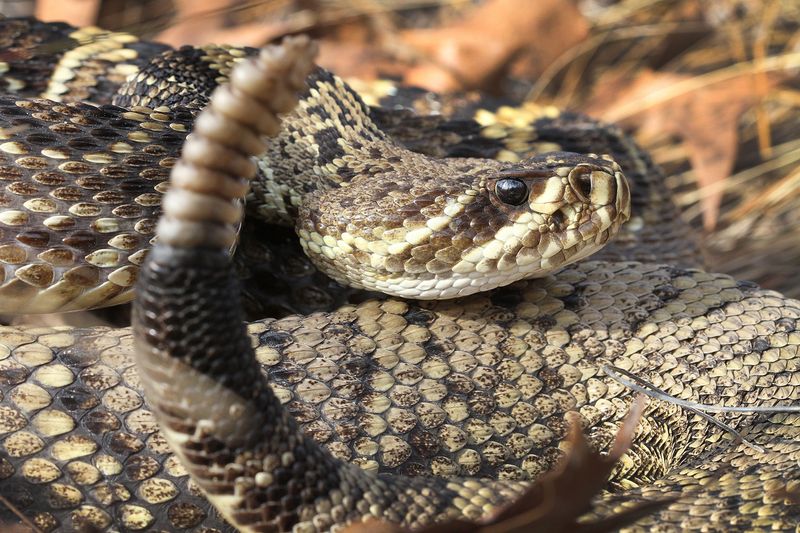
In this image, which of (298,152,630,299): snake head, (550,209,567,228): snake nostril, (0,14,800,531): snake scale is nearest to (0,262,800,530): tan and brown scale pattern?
(0,14,800,531): snake scale

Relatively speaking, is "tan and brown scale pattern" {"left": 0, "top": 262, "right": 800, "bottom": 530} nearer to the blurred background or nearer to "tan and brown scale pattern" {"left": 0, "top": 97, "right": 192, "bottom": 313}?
"tan and brown scale pattern" {"left": 0, "top": 97, "right": 192, "bottom": 313}

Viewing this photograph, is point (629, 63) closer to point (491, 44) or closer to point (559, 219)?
point (491, 44)

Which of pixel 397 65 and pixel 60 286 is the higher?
pixel 397 65

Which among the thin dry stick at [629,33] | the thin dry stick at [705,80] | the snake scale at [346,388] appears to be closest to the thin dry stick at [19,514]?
the snake scale at [346,388]

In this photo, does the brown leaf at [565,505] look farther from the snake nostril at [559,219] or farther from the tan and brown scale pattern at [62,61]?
the tan and brown scale pattern at [62,61]

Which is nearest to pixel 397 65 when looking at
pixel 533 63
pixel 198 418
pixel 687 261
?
pixel 533 63

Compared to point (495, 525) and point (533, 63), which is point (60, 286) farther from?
point (533, 63)

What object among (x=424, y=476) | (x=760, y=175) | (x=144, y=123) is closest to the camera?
(x=424, y=476)
